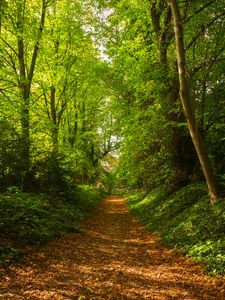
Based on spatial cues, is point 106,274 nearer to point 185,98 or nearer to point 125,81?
point 185,98

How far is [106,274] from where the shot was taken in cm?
666

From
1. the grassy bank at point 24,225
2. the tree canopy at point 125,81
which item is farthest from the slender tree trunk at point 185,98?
the grassy bank at point 24,225

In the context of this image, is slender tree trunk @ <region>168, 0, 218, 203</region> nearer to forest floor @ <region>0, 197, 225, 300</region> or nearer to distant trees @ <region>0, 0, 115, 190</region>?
forest floor @ <region>0, 197, 225, 300</region>

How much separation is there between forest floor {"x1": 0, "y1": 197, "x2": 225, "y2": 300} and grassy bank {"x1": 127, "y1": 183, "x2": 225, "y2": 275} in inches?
14.2

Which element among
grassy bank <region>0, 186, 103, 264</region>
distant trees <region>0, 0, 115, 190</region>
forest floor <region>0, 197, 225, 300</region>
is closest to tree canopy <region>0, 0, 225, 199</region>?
distant trees <region>0, 0, 115, 190</region>

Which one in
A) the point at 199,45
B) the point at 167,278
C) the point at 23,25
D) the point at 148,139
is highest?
the point at 23,25

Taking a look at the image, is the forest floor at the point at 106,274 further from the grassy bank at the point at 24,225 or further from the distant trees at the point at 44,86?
the distant trees at the point at 44,86

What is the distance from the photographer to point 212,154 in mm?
13383

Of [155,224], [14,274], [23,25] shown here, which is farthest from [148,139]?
[14,274]

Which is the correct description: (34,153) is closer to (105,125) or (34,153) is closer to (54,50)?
(54,50)

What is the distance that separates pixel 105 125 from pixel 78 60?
1473 centimetres

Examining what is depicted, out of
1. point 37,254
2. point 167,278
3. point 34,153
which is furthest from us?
point 34,153

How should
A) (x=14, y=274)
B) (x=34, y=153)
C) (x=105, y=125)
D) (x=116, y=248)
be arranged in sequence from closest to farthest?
(x=14, y=274), (x=116, y=248), (x=34, y=153), (x=105, y=125)

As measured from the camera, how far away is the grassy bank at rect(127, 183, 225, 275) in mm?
7145
